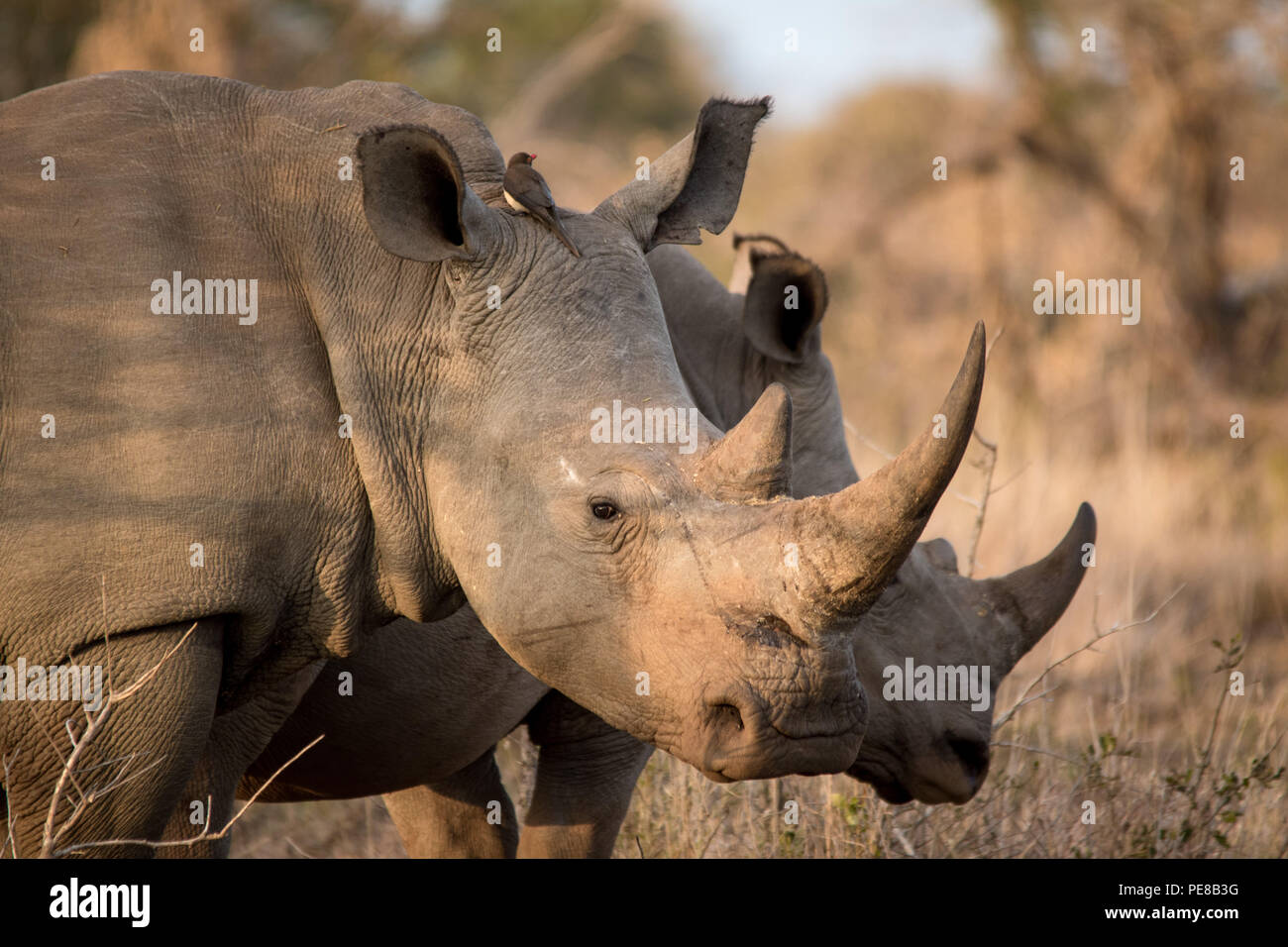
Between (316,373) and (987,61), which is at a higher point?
(987,61)

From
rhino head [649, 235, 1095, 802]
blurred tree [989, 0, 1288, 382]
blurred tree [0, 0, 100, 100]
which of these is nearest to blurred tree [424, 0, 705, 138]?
blurred tree [0, 0, 100, 100]

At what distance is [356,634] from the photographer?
3.51 m

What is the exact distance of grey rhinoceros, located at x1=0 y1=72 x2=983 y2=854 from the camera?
3.12 meters

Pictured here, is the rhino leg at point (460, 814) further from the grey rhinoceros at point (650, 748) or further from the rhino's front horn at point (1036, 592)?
the rhino's front horn at point (1036, 592)

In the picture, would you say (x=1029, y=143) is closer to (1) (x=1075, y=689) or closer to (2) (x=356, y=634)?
(1) (x=1075, y=689)

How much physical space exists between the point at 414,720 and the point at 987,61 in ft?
44.4

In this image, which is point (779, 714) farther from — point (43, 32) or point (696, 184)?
point (43, 32)

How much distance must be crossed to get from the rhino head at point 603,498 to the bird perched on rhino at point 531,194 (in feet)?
0.13

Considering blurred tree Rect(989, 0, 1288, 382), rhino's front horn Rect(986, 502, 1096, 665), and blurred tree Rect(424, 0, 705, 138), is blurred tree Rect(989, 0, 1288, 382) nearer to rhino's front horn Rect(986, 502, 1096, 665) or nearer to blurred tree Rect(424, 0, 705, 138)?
blurred tree Rect(424, 0, 705, 138)

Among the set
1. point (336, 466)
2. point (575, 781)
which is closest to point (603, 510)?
point (336, 466)

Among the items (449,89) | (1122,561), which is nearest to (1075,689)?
(1122,561)

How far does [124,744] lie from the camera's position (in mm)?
3193

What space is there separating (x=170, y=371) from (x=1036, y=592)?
2.67 meters
